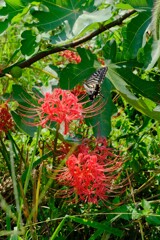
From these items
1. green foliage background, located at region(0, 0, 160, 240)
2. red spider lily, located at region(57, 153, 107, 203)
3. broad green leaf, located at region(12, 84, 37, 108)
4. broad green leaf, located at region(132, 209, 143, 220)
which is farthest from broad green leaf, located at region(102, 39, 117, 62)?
broad green leaf, located at region(132, 209, 143, 220)

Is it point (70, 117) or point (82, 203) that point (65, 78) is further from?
point (82, 203)

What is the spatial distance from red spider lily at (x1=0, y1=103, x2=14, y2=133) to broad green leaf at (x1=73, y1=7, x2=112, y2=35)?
16.4 inches

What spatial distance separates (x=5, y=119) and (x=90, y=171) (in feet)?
1.59

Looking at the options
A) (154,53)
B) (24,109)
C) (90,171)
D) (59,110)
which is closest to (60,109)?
(59,110)

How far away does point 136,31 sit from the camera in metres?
2.32

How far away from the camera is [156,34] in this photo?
2.05 metres

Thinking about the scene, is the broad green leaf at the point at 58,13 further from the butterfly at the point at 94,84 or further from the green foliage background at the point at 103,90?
the butterfly at the point at 94,84

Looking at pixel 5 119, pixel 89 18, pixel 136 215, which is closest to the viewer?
pixel 136 215

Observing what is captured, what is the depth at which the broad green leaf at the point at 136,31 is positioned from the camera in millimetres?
2318

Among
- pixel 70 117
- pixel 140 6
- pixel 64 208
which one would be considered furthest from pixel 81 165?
pixel 140 6

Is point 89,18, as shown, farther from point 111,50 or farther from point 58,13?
point 111,50

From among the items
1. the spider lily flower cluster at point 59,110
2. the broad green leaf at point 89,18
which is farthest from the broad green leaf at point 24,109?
the broad green leaf at point 89,18

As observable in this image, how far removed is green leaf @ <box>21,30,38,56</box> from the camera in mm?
2447

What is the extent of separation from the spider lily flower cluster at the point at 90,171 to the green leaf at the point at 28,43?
447mm
